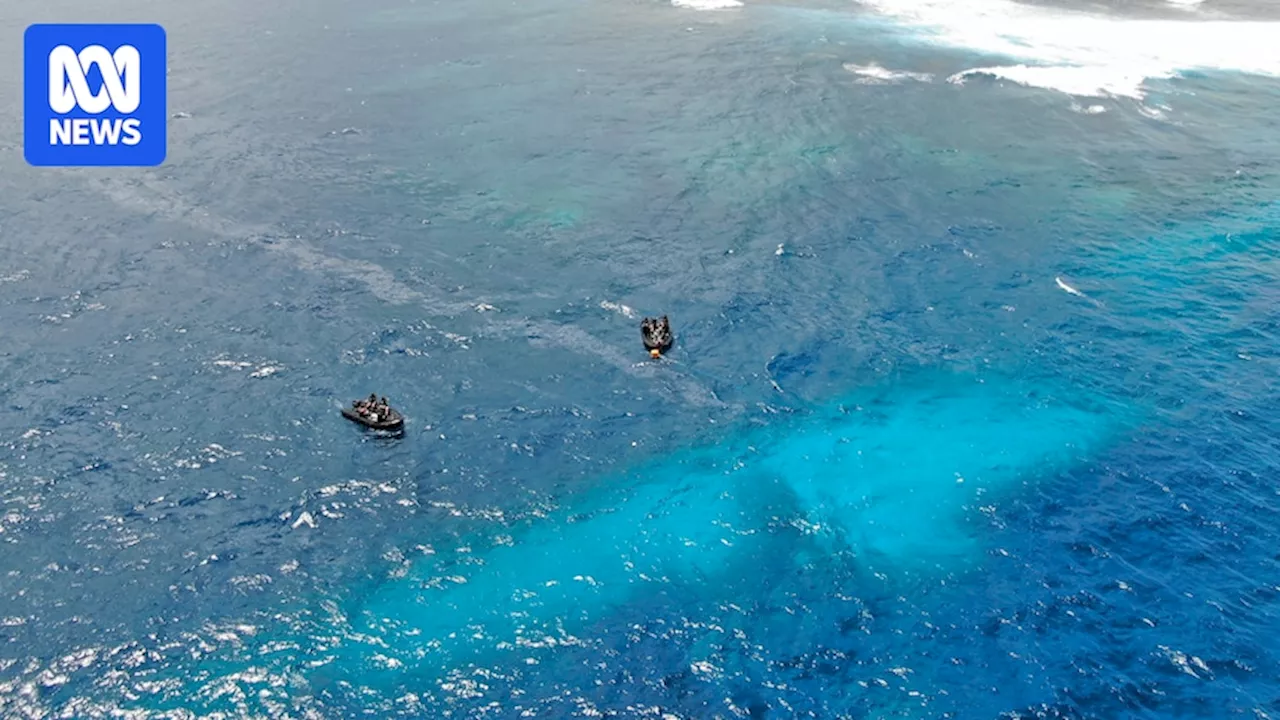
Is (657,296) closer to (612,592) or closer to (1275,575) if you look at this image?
(612,592)

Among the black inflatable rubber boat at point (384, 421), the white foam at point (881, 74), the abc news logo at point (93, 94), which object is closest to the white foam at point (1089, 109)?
the white foam at point (881, 74)

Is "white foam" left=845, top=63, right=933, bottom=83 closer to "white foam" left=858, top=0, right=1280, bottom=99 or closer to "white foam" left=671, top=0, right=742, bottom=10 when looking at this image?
"white foam" left=858, top=0, right=1280, bottom=99

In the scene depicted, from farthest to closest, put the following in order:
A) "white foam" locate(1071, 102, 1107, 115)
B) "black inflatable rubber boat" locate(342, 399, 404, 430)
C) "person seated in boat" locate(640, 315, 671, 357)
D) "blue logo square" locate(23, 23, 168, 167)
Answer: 1. "white foam" locate(1071, 102, 1107, 115)
2. "blue logo square" locate(23, 23, 168, 167)
3. "person seated in boat" locate(640, 315, 671, 357)
4. "black inflatable rubber boat" locate(342, 399, 404, 430)

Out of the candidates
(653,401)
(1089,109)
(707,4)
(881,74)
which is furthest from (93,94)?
(1089,109)

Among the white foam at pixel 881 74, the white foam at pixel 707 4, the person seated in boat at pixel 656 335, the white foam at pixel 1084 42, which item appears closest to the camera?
the person seated in boat at pixel 656 335

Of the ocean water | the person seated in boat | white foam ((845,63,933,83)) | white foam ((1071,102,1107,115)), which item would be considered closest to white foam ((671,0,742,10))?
white foam ((845,63,933,83))

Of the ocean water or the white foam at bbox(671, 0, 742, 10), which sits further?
the white foam at bbox(671, 0, 742, 10)

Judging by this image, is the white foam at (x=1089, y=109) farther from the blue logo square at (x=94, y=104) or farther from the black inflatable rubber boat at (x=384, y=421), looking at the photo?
the blue logo square at (x=94, y=104)
